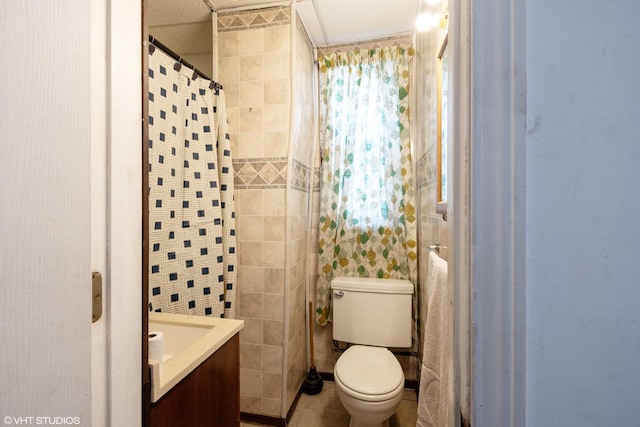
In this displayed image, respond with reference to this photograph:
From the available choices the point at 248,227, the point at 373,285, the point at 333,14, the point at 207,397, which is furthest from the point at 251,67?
the point at 207,397

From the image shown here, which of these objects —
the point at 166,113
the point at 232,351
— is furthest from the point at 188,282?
the point at 166,113

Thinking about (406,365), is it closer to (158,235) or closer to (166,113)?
(158,235)

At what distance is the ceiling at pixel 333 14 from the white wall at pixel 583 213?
1639 millimetres

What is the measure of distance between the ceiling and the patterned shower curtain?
0.55 m

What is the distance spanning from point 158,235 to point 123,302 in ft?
2.58

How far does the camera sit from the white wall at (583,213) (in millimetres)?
341

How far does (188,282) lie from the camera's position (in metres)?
1.36

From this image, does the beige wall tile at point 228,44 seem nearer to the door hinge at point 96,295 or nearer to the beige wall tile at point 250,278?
the beige wall tile at point 250,278

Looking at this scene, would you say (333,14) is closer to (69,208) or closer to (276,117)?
(276,117)

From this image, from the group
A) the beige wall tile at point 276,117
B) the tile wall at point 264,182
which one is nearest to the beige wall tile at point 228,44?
the tile wall at point 264,182

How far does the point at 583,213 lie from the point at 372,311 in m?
1.59

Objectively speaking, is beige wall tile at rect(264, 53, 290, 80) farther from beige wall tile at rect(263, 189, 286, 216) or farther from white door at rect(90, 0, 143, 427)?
white door at rect(90, 0, 143, 427)

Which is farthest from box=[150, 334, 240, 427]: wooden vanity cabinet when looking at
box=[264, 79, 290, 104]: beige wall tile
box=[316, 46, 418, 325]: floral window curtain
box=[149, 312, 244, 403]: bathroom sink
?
box=[264, 79, 290, 104]: beige wall tile

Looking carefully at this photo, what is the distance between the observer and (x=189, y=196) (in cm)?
138
